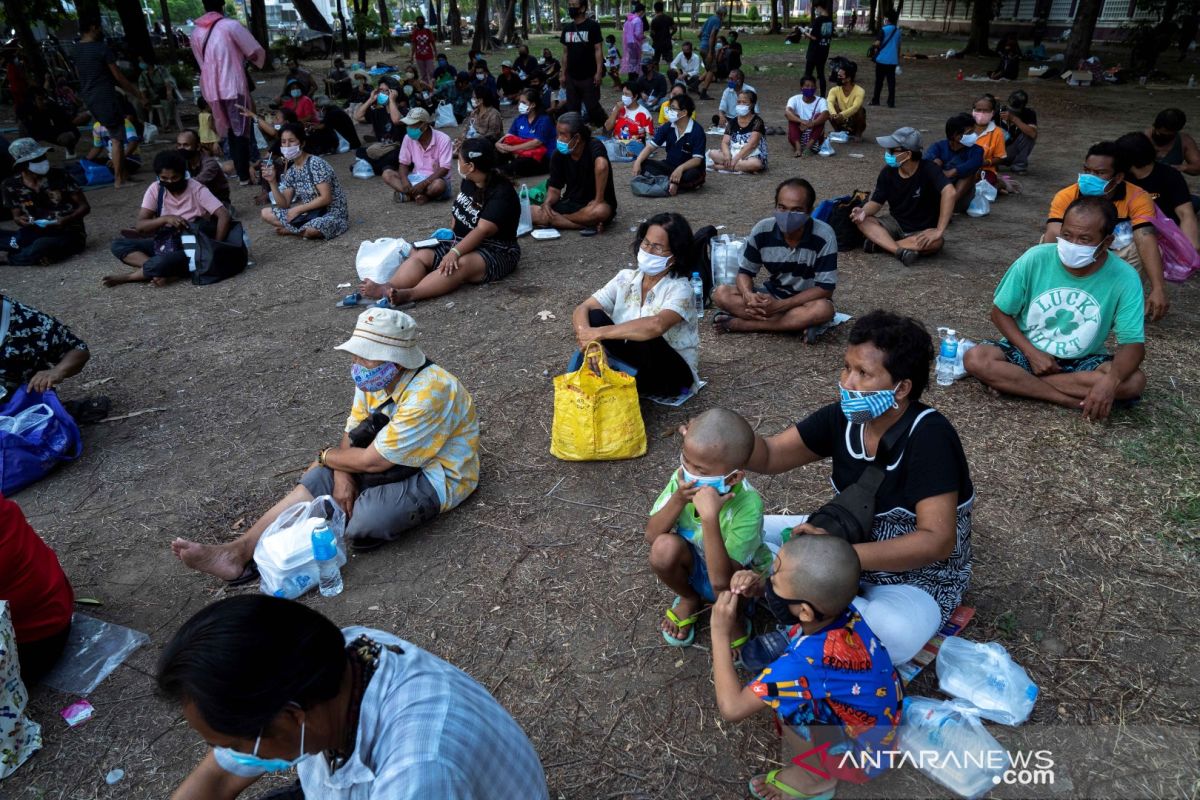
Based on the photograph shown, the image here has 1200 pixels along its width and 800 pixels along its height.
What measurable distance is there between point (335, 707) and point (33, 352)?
14.0 feet

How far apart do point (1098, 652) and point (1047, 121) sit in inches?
546

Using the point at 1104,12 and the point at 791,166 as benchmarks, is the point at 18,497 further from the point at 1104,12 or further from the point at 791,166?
the point at 1104,12

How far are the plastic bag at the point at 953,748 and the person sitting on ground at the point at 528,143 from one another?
31.1 ft

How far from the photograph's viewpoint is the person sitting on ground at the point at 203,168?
8.78 metres

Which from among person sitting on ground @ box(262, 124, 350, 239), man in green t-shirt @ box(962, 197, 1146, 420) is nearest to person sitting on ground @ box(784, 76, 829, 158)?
person sitting on ground @ box(262, 124, 350, 239)

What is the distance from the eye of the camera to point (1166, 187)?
570 centimetres

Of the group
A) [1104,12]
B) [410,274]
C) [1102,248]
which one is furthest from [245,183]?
[1104,12]

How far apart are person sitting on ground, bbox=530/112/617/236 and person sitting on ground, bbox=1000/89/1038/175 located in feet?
17.2

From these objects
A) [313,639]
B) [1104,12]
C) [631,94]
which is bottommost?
[313,639]

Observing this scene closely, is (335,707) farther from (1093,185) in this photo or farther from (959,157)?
(959,157)

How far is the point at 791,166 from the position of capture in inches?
428

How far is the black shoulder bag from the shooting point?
8.36 ft

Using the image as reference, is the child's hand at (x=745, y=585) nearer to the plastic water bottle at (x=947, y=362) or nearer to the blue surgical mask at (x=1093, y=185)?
the plastic water bottle at (x=947, y=362)

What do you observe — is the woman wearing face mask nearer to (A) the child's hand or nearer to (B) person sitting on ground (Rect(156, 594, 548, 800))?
(A) the child's hand
